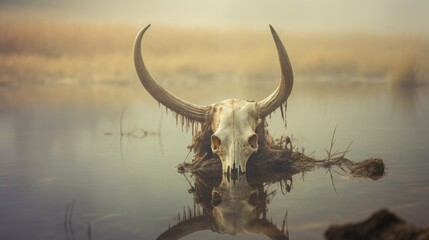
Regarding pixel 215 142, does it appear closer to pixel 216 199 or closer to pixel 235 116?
pixel 235 116

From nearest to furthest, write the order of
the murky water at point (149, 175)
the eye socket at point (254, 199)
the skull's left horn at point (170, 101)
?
the murky water at point (149, 175), the eye socket at point (254, 199), the skull's left horn at point (170, 101)

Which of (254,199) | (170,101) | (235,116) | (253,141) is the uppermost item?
(170,101)

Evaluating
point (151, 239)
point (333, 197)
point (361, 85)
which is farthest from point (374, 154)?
point (361, 85)

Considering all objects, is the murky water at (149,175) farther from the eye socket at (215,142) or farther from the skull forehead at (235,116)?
the skull forehead at (235,116)

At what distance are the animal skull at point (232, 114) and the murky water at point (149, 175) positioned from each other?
1.41 ft

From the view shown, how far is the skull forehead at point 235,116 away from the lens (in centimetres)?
500

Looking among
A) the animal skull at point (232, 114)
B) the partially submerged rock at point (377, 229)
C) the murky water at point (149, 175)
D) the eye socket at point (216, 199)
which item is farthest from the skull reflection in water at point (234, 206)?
the partially submerged rock at point (377, 229)

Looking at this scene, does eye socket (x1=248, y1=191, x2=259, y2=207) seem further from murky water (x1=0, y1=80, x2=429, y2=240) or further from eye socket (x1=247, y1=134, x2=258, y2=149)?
eye socket (x1=247, y1=134, x2=258, y2=149)

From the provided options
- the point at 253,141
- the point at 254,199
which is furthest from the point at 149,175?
the point at 254,199

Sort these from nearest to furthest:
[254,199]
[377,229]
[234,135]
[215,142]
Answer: [377,229] < [254,199] < [234,135] < [215,142]

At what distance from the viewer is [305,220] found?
3.46 metres

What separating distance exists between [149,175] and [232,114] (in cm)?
102

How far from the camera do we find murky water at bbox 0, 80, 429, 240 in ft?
11.6

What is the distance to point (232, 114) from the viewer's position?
5129 mm
